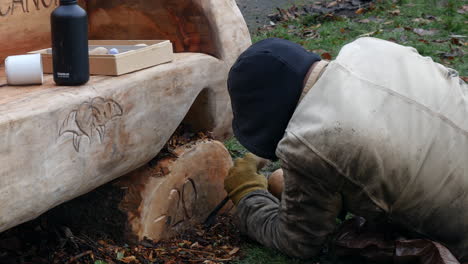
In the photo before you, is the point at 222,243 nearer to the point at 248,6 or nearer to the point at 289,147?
the point at 289,147

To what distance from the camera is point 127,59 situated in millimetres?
2502

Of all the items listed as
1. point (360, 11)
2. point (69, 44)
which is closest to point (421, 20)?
point (360, 11)

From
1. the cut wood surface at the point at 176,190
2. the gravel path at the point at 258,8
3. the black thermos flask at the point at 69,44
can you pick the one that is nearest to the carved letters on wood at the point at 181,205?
the cut wood surface at the point at 176,190

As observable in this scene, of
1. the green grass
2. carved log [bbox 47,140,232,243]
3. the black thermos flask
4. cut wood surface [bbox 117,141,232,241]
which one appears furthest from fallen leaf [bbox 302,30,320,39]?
the black thermos flask

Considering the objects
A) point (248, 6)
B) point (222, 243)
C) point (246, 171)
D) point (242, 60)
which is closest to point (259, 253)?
point (222, 243)

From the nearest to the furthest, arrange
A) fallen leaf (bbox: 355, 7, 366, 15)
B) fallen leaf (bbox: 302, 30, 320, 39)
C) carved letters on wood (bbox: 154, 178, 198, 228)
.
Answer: carved letters on wood (bbox: 154, 178, 198, 228) → fallen leaf (bbox: 302, 30, 320, 39) → fallen leaf (bbox: 355, 7, 366, 15)

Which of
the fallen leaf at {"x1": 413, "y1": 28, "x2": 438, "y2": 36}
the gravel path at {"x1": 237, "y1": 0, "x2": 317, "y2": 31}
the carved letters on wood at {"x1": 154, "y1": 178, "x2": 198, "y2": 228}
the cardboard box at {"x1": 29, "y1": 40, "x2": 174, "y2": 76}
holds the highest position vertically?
the cardboard box at {"x1": 29, "y1": 40, "x2": 174, "y2": 76}

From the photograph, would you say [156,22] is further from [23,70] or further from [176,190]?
[23,70]

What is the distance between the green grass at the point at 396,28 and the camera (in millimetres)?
5367

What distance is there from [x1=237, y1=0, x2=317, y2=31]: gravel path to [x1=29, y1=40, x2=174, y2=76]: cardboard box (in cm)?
422

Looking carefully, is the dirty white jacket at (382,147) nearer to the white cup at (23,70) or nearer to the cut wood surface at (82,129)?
the cut wood surface at (82,129)

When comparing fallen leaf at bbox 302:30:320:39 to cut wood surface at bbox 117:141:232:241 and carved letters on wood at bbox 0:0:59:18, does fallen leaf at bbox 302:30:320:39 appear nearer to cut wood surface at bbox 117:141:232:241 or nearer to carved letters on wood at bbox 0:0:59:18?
cut wood surface at bbox 117:141:232:241

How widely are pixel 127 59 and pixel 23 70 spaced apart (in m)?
0.41

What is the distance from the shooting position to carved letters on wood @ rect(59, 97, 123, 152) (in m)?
2.13
